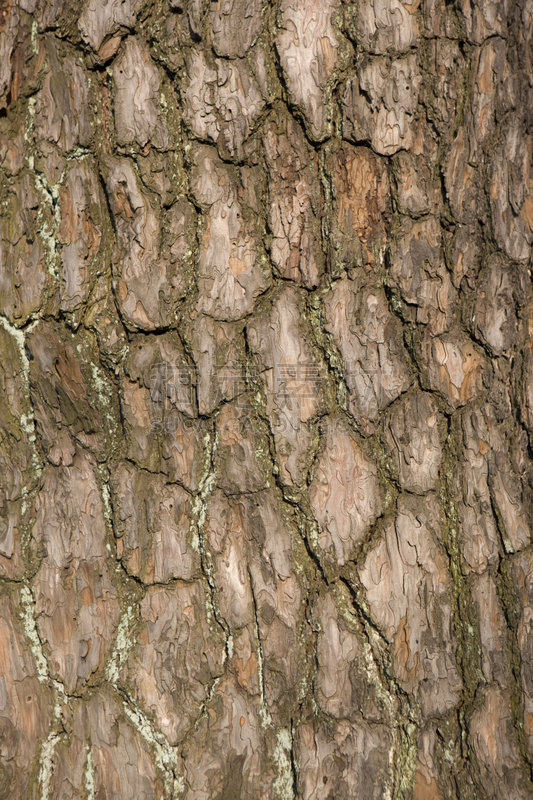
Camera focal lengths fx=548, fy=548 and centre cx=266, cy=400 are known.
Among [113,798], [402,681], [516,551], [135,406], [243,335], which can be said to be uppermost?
[243,335]

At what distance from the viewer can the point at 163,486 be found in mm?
1020

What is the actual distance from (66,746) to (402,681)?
2.12ft

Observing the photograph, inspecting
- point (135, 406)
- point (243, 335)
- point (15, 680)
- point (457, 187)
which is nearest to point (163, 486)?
point (135, 406)

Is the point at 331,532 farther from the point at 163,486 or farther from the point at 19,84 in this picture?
the point at 19,84

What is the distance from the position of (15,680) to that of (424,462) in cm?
89

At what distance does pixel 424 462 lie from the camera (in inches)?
40.2

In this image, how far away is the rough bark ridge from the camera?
0.99m

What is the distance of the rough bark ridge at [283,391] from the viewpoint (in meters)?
0.99

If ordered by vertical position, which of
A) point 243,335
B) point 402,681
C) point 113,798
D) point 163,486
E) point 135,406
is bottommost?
point 113,798

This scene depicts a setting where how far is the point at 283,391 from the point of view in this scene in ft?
3.28

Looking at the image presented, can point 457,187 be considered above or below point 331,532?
above

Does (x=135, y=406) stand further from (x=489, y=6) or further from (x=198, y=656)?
(x=489, y=6)

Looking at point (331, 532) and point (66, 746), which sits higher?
point (331, 532)

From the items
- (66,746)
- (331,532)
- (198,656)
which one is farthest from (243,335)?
(66,746)
